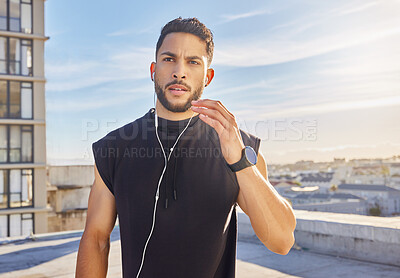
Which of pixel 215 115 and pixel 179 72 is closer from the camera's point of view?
pixel 215 115

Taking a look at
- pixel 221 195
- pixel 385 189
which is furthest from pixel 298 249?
pixel 385 189

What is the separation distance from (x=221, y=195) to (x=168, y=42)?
77cm

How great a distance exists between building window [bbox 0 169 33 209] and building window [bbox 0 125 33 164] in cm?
77

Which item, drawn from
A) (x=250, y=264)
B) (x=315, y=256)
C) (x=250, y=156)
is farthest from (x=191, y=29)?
(x=315, y=256)

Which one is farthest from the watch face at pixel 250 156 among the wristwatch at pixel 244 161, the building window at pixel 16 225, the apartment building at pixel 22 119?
the building window at pixel 16 225

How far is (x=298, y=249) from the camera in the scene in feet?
19.9

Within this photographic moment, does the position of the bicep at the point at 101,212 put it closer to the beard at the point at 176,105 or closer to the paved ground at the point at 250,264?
the beard at the point at 176,105

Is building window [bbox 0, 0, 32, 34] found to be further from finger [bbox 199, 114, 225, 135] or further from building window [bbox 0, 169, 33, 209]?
finger [bbox 199, 114, 225, 135]

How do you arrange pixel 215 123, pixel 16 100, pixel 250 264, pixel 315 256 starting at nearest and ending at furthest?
pixel 215 123 < pixel 250 264 < pixel 315 256 < pixel 16 100

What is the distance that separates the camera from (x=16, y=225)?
936 inches

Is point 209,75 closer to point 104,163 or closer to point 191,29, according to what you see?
point 191,29

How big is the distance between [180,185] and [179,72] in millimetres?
513

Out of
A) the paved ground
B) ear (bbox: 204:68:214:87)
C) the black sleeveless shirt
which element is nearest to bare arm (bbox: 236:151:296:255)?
the black sleeveless shirt

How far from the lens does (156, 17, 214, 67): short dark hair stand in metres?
1.81
